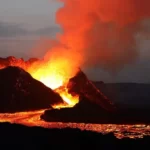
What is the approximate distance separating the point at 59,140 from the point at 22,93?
3182 centimetres

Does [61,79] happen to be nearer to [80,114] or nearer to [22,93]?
[22,93]

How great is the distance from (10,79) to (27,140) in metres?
35.8

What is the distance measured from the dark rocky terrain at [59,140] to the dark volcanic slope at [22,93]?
23.4 meters

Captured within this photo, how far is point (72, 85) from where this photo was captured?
8894cm

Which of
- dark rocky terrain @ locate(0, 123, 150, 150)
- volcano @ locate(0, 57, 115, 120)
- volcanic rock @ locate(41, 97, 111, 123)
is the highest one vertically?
volcano @ locate(0, 57, 115, 120)

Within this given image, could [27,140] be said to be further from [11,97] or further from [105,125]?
[11,97]

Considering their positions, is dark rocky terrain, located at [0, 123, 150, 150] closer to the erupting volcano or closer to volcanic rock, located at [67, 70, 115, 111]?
the erupting volcano

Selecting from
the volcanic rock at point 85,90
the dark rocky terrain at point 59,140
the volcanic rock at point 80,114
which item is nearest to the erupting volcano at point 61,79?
the volcanic rock at point 85,90

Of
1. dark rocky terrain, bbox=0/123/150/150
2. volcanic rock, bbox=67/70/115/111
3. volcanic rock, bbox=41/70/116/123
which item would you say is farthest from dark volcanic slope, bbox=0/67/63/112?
dark rocky terrain, bbox=0/123/150/150

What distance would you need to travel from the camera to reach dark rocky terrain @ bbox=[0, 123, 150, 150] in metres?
52.5

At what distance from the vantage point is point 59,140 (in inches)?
2148

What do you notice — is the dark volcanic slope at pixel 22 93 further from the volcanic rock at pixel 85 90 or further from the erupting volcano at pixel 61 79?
the volcanic rock at pixel 85 90

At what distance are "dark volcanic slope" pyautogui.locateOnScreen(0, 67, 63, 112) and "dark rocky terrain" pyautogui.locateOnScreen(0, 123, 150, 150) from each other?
76.7ft

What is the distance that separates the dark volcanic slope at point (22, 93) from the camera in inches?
3268
